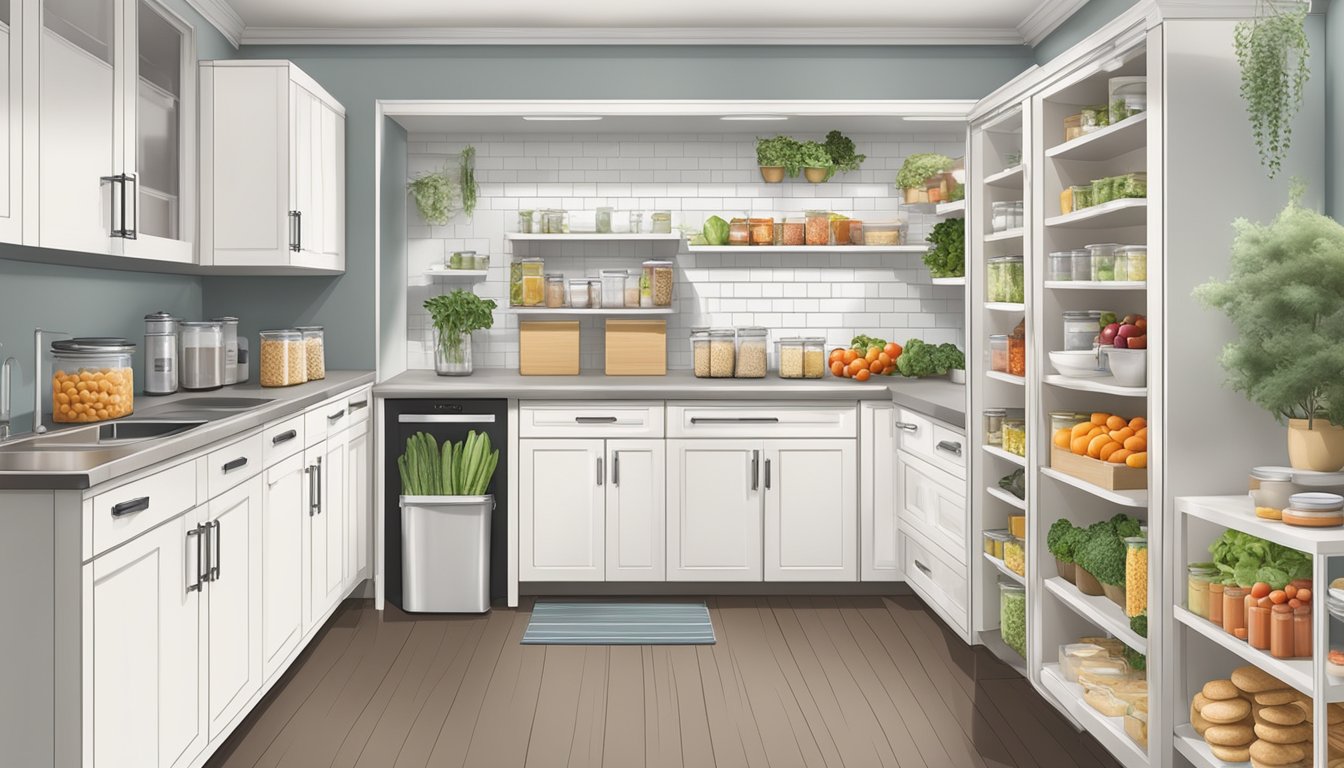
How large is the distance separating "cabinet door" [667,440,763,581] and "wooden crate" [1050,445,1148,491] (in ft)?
6.29

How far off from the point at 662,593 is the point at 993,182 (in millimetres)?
2431

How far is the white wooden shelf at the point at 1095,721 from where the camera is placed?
2.93 metres

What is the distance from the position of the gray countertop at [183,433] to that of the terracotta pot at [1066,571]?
8.79ft

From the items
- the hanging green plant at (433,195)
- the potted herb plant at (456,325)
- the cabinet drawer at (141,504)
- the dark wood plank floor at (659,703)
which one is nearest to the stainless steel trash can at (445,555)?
the dark wood plank floor at (659,703)

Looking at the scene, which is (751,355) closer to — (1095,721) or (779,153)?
(779,153)

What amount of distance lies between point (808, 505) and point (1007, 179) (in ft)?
5.96

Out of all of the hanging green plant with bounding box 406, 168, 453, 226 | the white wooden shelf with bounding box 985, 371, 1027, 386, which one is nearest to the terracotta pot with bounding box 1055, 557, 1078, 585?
the white wooden shelf with bounding box 985, 371, 1027, 386

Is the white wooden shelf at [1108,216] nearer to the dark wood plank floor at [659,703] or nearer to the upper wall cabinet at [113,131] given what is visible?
the dark wood plank floor at [659,703]

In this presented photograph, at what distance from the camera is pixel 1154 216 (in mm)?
2725

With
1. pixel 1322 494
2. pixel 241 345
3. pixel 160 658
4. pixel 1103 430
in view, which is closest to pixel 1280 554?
pixel 1322 494

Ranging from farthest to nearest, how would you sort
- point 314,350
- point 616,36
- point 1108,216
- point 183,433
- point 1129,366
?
point 616,36
point 314,350
point 1108,216
point 1129,366
point 183,433

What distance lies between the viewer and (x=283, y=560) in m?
3.68

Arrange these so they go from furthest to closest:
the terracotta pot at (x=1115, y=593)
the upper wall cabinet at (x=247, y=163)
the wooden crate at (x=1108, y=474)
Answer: the upper wall cabinet at (x=247, y=163) < the terracotta pot at (x=1115, y=593) < the wooden crate at (x=1108, y=474)

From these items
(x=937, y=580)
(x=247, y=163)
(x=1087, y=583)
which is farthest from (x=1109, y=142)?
(x=247, y=163)
